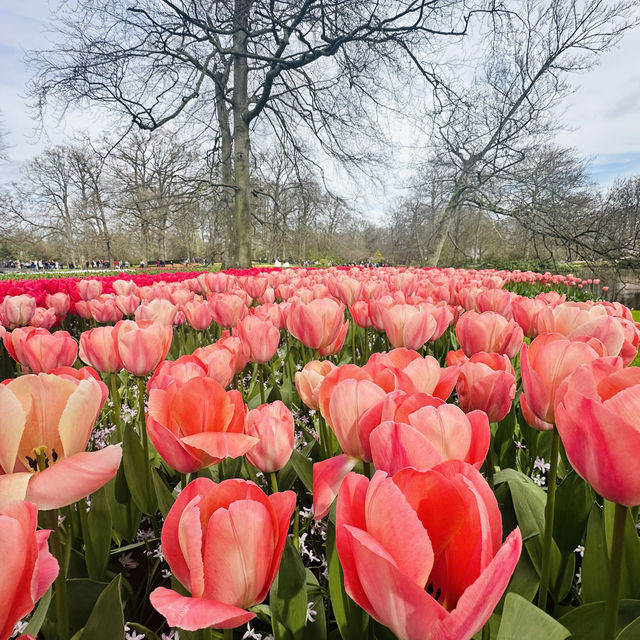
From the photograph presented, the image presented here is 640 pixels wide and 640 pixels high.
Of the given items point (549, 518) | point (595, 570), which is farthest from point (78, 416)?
point (595, 570)

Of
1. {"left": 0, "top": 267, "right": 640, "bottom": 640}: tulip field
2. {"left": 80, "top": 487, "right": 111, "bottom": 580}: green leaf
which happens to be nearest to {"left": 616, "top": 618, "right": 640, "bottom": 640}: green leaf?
{"left": 0, "top": 267, "right": 640, "bottom": 640}: tulip field

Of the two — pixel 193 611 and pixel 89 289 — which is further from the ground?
pixel 89 289

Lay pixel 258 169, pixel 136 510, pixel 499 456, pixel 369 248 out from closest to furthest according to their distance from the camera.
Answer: pixel 136 510
pixel 499 456
pixel 258 169
pixel 369 248

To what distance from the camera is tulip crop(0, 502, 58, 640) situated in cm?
37

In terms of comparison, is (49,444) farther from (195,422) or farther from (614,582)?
(614,582)

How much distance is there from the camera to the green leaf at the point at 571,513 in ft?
2.99

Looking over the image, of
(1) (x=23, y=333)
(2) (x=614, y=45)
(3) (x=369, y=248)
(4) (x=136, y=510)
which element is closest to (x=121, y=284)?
(1) (x=23, y=333)

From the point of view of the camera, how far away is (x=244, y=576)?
460 mm

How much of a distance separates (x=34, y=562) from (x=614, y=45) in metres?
12.1

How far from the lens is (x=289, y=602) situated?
69 centimetres

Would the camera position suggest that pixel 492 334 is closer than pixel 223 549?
No

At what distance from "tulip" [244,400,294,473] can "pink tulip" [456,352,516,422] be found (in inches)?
16.0

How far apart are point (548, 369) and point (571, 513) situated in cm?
38

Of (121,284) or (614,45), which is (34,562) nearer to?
(121,284)
